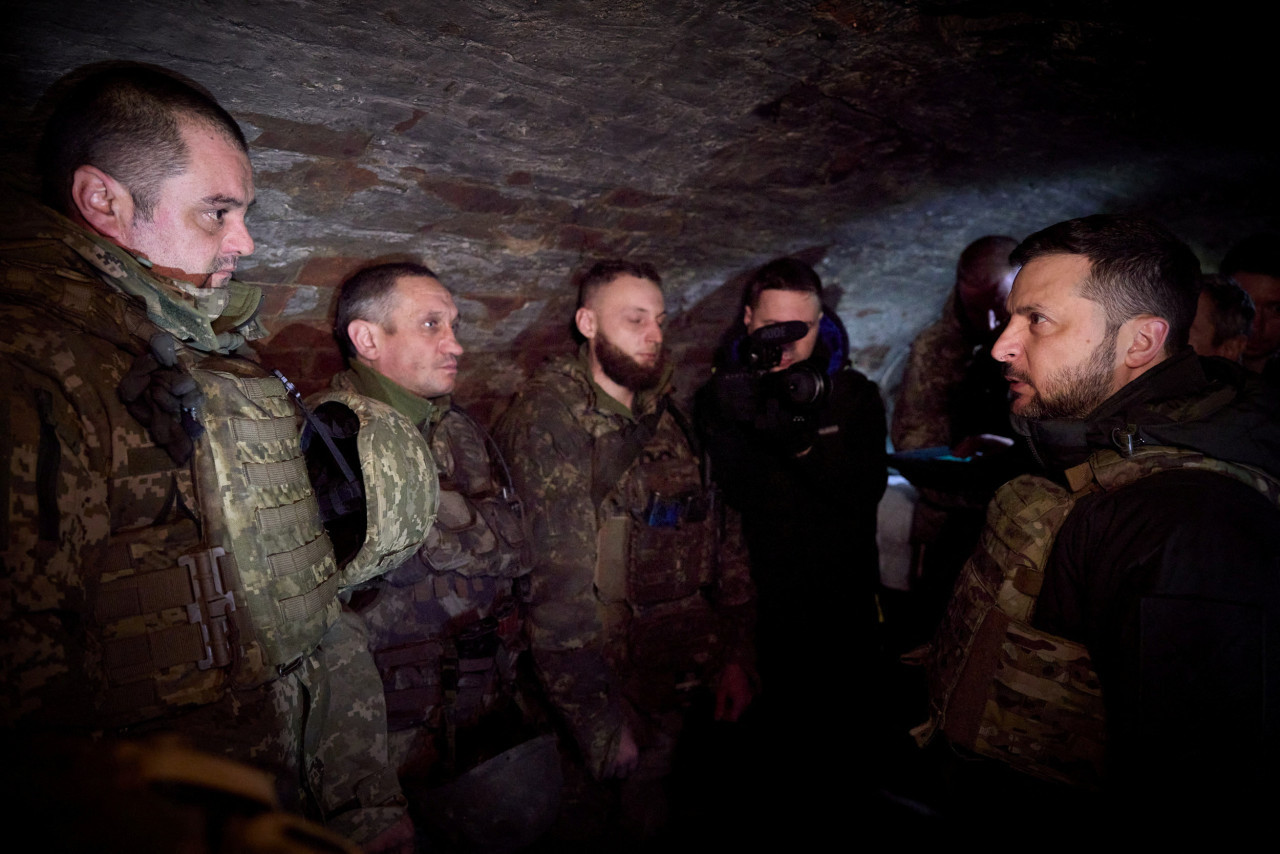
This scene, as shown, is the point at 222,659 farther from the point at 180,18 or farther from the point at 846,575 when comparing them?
the point at 846,575

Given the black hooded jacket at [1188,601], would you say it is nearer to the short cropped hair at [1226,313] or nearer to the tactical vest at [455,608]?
the short cropped hair at [1226,313]

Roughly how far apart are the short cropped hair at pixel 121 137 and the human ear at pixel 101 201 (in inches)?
0.6

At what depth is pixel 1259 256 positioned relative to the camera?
3.31m

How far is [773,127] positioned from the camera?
8.43ft

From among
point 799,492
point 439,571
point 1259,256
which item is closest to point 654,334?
point 799,492

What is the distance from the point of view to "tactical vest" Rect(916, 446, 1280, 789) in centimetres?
159

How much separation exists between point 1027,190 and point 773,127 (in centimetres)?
206

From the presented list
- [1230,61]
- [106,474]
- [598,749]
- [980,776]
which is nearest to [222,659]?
[106,474]

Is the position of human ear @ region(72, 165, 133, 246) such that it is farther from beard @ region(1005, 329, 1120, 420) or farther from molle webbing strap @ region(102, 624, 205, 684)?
beard @ region(1005, 329, 1120, 420)

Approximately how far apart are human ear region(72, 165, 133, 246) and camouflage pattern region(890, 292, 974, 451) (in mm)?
4251

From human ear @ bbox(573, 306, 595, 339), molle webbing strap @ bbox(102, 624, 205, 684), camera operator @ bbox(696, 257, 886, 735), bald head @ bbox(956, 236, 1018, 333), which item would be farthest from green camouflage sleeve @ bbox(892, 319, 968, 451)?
molle webbing strap @ bbox(102, 624, 205, 684)

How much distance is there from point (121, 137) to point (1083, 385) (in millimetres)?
2743

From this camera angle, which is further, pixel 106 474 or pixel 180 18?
pixel 180 18

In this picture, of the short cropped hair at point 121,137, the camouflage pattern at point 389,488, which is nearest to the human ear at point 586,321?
the camouflage pattern at point 389,488
